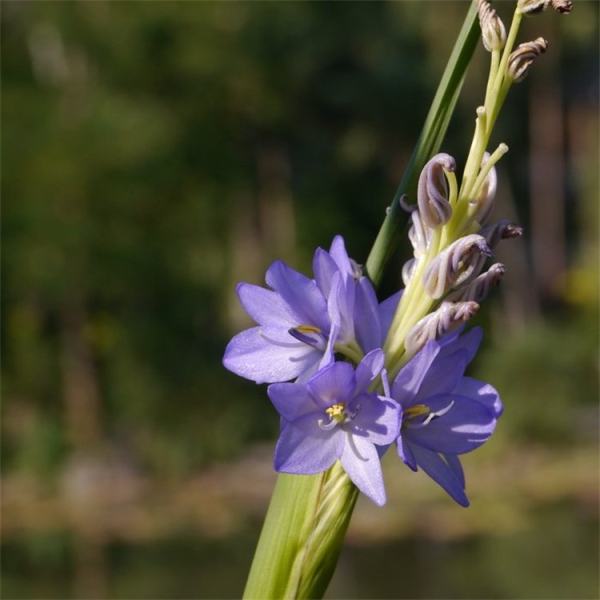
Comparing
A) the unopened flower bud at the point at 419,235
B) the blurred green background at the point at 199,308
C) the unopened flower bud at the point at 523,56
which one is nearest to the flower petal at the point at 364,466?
the unopened flower bud at the point at 419,235

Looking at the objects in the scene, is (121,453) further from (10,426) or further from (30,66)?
(30,66)

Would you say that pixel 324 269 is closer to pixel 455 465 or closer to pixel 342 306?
pixel 342 306

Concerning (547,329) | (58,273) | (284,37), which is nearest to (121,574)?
(58,273)

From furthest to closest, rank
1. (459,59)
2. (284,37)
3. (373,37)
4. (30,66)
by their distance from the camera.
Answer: (373,37) → (284,37) → (30,66) → (459,59)

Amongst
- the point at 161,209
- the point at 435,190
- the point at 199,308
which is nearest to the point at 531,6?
the point at 435,190

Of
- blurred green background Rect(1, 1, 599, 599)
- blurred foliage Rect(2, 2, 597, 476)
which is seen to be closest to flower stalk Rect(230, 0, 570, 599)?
blurred green background Rect(1, 1, 599, 599)

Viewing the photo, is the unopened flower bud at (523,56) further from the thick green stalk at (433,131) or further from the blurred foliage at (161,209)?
the blurred foliage at (161,209)

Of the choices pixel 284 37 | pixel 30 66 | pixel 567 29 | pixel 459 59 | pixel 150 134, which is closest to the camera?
pixel 459 59
